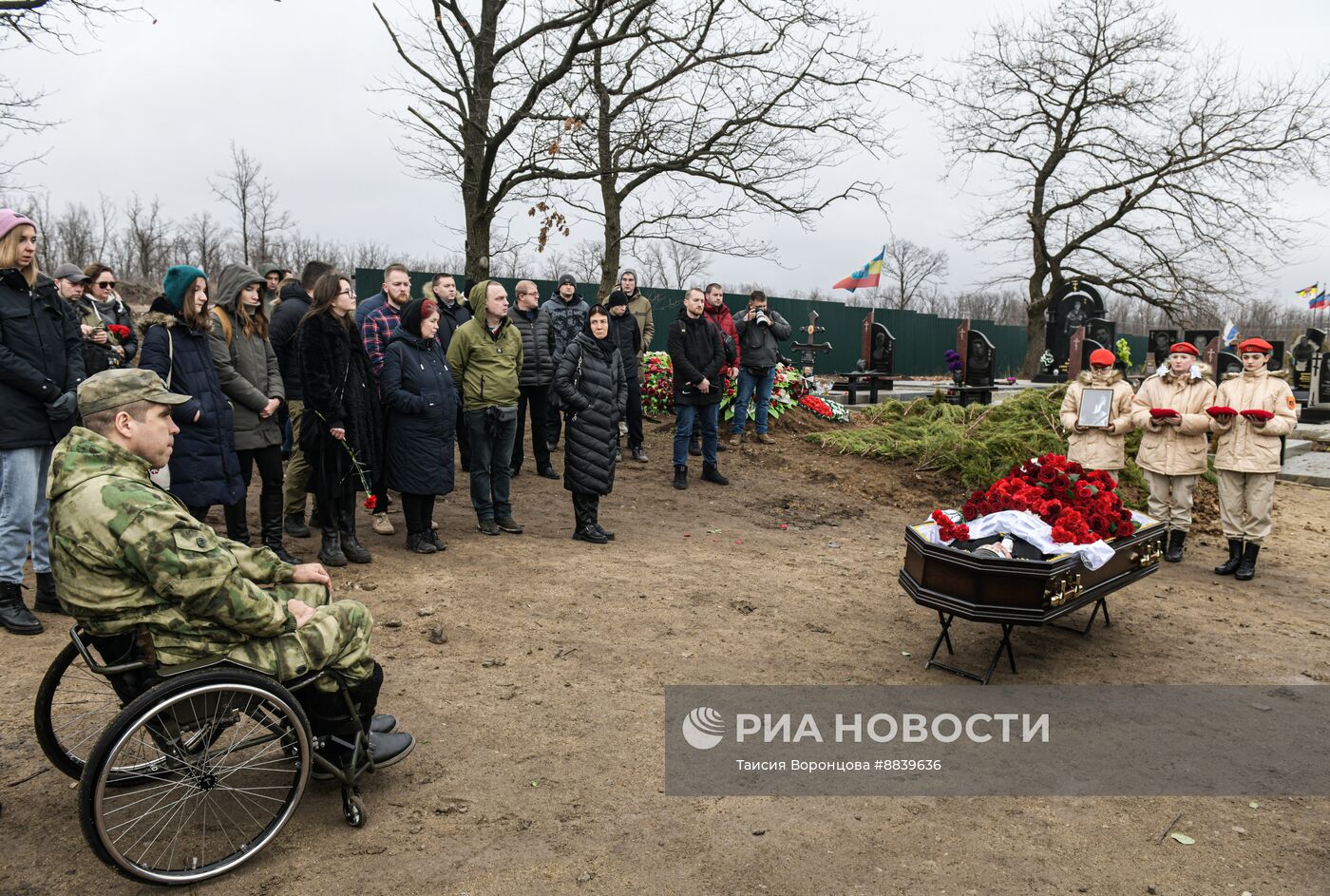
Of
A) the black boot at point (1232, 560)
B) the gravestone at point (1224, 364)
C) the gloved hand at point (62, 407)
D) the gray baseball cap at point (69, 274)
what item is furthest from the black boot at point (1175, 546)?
the gravestone at point (1224, 364)

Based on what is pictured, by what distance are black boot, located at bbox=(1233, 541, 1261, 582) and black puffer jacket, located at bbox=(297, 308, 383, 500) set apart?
23.2 feet

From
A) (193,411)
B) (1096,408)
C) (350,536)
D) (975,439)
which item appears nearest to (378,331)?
(350,536)

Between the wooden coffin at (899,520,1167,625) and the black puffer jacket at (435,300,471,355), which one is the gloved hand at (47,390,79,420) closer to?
the black puffer jacket at (435,300,471,355)

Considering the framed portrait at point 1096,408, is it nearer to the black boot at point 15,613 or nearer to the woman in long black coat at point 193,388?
the woman in long black coat at point 193,388

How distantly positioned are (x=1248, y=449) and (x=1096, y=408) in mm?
1185

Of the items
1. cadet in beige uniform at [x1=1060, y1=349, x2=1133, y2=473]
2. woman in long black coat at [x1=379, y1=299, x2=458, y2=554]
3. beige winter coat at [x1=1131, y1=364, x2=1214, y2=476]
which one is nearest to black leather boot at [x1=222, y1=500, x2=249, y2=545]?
woman in long black coat at [x1=379, y1=299, x2=458, y2=554]

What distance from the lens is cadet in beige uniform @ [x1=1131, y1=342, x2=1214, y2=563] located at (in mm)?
7555

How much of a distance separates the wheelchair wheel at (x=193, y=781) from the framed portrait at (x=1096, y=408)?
6929 mm

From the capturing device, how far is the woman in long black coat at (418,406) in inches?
255

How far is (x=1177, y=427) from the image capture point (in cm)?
754

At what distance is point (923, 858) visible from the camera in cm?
319

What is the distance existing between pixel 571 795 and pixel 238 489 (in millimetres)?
3123

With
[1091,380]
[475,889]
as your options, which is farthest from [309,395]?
[1091,380]

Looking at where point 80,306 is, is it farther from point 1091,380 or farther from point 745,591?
point 1091,380
